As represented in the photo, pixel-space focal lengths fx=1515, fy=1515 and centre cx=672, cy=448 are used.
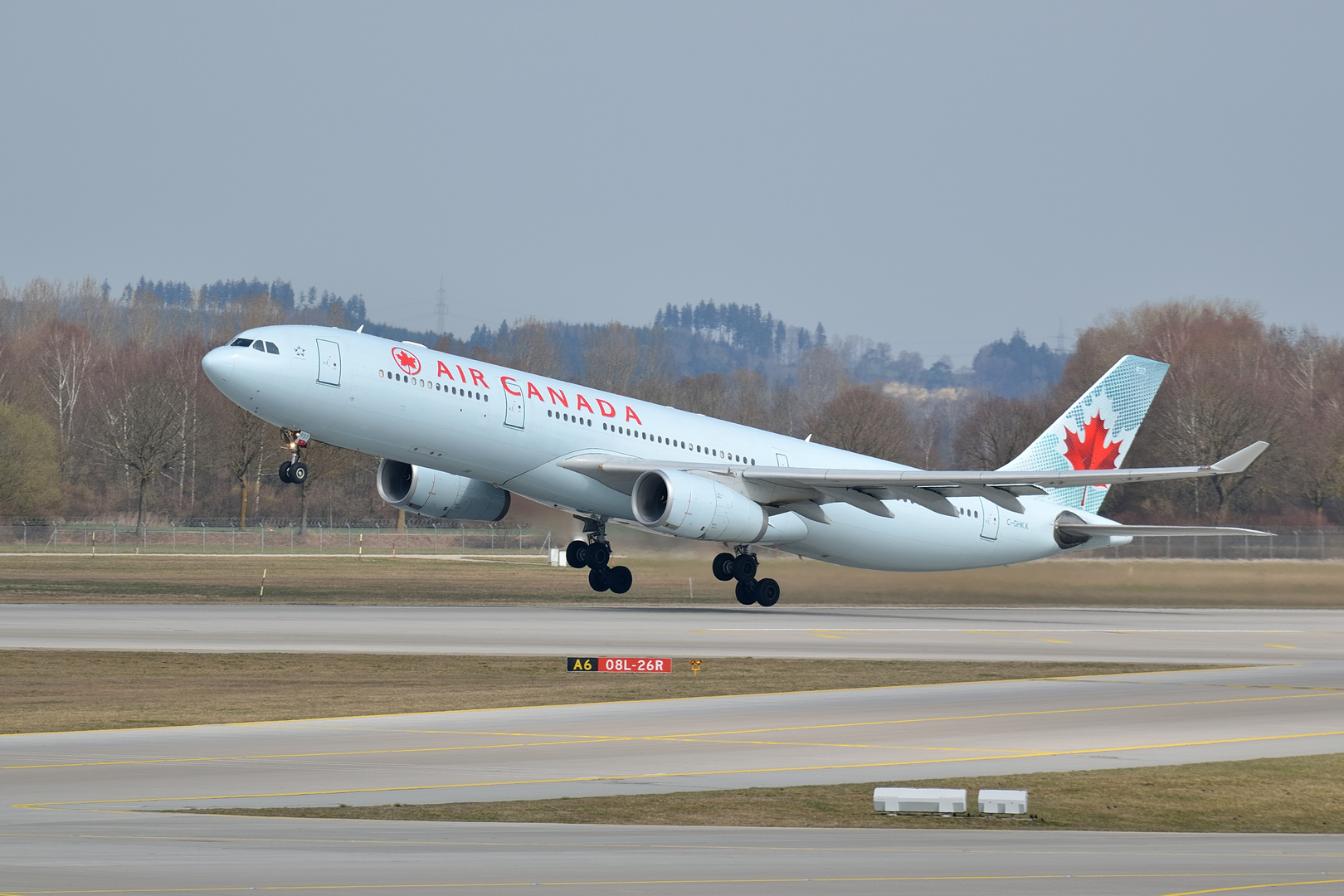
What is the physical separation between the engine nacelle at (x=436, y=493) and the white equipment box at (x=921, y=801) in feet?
91.0

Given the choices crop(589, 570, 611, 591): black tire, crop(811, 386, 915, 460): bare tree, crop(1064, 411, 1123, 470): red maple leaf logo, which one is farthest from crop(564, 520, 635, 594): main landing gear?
crop(811, 386, 915, 460): bare tree

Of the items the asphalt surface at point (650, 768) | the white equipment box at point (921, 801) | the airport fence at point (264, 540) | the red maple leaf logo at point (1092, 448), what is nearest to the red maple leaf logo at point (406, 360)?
the asphalt surface at point (650, 768)

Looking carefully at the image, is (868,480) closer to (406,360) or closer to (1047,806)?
(406,360)

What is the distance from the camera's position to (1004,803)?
46.8ft

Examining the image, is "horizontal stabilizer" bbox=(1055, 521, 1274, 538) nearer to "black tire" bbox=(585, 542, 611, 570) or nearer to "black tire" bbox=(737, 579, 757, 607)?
"black tire" bbox=(737, 579, 757, 607)

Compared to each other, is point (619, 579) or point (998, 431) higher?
point (998, 431)

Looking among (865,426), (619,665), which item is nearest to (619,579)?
(619,665)

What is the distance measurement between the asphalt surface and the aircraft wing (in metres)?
5.44

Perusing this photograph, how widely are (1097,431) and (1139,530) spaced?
5151 millimetres

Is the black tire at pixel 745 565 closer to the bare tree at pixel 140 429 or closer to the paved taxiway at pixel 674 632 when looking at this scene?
the paved taxiway at pixel 674 632

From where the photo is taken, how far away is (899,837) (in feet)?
42.6

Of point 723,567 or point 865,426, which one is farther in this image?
point 865,426

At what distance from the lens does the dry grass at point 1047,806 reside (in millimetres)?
13898

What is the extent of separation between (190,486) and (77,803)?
112765 mm
